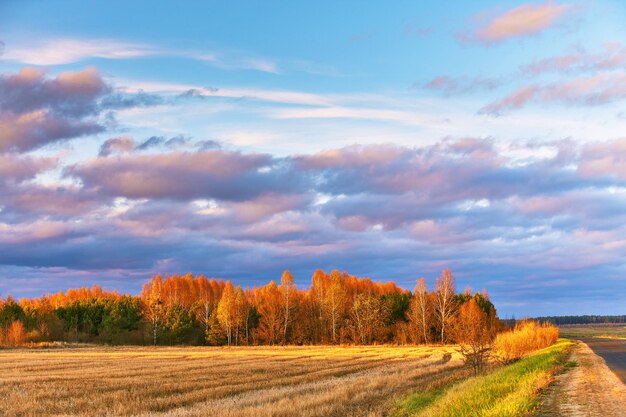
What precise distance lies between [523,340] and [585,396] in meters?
45.1

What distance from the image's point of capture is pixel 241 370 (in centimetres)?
4234

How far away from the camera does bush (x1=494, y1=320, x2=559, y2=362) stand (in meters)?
59.7

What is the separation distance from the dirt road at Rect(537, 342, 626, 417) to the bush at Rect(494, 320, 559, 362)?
75.4 feet

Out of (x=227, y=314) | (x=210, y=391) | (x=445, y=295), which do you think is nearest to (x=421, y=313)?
(x=445, y=295)

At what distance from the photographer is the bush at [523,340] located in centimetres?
5965

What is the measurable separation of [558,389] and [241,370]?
2309 centimetres

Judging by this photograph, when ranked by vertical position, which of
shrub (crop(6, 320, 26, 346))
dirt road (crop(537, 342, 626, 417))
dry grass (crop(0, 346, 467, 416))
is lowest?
shrub (crop(6, 320, 26, 346))

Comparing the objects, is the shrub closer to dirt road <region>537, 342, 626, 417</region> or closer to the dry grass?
the dry grass

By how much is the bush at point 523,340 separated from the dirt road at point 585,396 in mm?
22969

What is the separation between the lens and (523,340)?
65938 mm

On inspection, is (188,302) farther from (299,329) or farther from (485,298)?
(485,298)

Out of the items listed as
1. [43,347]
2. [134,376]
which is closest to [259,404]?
[134,376]

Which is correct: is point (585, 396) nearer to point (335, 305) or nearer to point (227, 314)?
point (227, 314)

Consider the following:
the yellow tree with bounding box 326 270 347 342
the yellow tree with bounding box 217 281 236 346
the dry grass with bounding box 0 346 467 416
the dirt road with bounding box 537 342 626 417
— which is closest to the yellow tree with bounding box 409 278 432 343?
the yellow tree with bounding box 326 270 347 342
